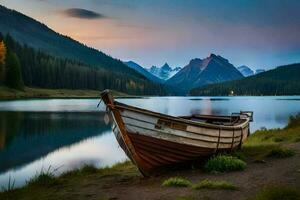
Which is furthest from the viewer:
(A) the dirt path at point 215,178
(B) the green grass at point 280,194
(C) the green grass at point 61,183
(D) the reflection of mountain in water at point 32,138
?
(D) the reflection of mountain in water at point 32,138

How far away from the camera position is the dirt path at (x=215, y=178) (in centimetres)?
1235

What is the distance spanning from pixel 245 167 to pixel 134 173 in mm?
5493

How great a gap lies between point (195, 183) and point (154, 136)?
2713 mm

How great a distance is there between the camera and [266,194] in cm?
1027

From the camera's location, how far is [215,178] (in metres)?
15.0

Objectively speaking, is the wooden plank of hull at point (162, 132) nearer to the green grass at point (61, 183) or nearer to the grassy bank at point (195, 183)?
the grassy bank at point (195, 183)

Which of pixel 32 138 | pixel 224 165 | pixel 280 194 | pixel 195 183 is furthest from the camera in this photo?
pixel 32 138

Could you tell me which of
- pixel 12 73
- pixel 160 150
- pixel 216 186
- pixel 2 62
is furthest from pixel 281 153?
pixel 2 62

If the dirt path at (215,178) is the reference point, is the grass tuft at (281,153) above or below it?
above

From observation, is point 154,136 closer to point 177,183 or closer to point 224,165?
point 177,183

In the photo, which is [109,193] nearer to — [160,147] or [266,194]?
[160,147]

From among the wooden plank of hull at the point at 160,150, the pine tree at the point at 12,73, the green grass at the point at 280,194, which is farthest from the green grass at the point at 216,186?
the pine tree at the point at 12,73

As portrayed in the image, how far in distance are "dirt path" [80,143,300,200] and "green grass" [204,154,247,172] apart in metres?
0.38

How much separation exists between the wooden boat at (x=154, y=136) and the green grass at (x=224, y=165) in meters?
0.80
